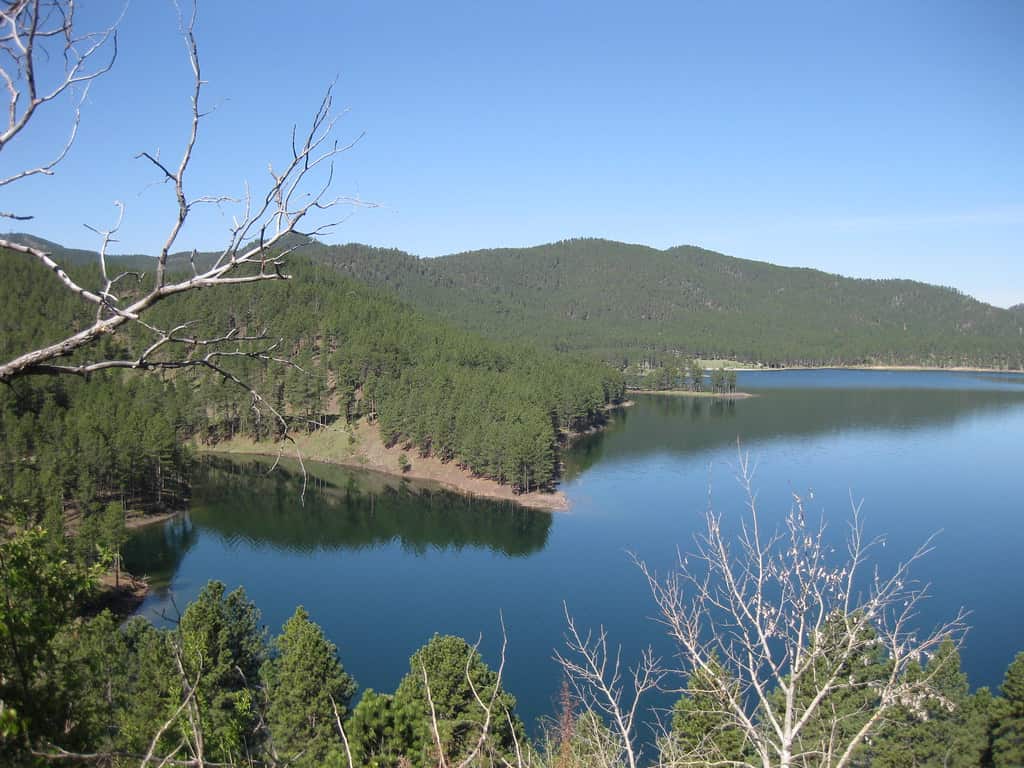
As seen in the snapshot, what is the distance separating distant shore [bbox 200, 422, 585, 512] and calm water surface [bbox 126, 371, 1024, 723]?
150 centimetres

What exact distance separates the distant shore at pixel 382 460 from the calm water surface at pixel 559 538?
1.50 metres

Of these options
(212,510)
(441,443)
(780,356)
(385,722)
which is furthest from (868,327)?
(385,722)

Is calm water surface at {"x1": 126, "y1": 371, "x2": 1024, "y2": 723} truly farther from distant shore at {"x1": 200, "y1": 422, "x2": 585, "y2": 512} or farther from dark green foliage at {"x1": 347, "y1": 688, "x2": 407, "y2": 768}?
dark green foliage at {"x1": 347, "y1": 688, "x2": 407, "y2": 768}

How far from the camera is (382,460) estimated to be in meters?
52.5

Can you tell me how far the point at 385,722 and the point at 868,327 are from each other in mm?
198533

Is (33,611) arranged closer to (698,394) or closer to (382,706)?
(382,706)

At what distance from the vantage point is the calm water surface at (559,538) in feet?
83.0

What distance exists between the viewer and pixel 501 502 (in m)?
42.2

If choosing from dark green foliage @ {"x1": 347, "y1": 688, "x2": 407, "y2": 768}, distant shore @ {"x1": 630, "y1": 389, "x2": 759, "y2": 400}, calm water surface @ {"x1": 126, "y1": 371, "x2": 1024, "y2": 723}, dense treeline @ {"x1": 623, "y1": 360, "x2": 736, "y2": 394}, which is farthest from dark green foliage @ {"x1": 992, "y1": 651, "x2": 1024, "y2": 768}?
dense treeline @ {"x1": 623, "y1": 360, "x2": 736, "y2": 394}

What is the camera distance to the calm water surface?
25297 millimetres

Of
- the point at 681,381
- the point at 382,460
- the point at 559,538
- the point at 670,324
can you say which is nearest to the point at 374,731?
the point at 559,538

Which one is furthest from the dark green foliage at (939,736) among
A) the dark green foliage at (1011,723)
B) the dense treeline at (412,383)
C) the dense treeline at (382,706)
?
the dense treeline at (412,383)

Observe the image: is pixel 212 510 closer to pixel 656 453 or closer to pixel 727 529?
pixel 727 529

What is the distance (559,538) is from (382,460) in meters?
21.1
